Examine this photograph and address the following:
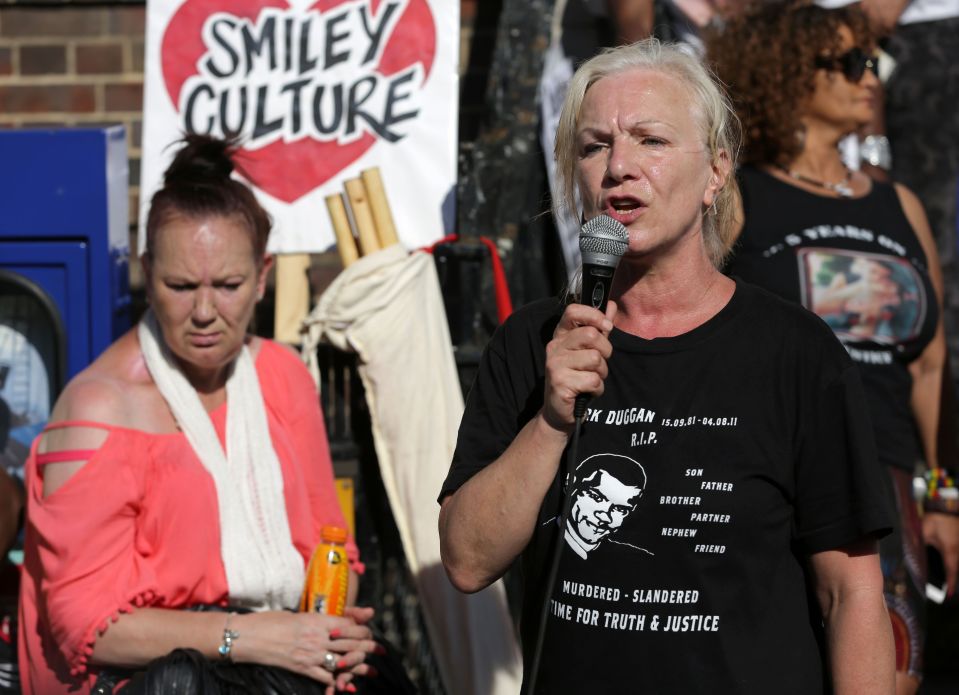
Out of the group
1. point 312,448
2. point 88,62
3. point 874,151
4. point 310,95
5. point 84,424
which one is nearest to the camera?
point 84,424

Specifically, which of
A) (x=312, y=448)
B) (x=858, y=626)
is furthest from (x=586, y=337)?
(x=312, y=448)

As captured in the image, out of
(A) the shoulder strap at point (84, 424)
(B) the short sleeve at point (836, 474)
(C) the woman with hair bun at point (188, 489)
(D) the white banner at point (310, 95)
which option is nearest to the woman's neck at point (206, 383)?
(C) the woman with hair bun at point (188, 489)

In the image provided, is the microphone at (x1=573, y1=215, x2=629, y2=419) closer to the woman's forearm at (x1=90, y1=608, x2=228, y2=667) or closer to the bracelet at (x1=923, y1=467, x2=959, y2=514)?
the woman's forearm at (x1=90, y1=608, x2=228, y2=667)

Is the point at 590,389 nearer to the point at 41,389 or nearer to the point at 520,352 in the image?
the point at 520,352

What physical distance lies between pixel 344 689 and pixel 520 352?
1.16m

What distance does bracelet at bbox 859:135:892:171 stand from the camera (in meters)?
4.62

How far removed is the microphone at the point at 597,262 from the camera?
1890mm

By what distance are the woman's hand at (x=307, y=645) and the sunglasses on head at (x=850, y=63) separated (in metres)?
2.01

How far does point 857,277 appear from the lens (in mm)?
3408

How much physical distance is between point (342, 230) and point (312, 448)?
2.82 ft

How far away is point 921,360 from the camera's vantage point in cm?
370

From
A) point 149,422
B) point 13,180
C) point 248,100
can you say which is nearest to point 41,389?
point 13,180

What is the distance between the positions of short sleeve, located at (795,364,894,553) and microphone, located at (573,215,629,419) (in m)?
0.39

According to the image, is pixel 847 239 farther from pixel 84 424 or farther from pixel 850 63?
pixel 84 424
